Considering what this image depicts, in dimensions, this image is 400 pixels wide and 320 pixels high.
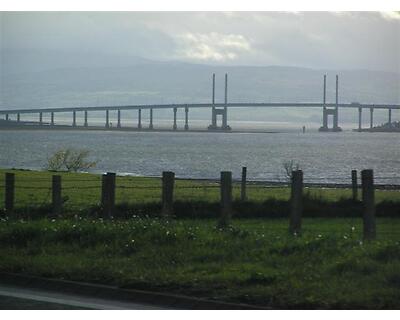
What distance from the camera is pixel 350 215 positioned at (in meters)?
18.2

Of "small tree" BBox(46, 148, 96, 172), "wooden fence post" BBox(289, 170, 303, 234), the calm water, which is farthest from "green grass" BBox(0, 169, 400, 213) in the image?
"small tree" BBox(46, 148, 96, 172)

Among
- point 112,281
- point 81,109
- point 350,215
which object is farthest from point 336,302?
point 81,109

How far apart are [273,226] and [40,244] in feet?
17.2

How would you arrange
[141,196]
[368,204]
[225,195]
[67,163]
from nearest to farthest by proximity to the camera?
[368,204]
[225,195]
[141,196]
[67,163]

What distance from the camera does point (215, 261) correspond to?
390 inches

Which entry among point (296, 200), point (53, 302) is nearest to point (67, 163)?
point (296, 200)

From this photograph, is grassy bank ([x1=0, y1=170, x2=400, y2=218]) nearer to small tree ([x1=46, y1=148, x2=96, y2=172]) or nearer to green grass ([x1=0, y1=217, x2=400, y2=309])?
green grass ([x1=0, y1=217, x2=400, y2=309])

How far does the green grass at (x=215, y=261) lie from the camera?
805cm

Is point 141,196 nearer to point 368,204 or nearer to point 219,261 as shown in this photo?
point 368,204

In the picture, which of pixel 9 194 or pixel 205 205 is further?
pixel 205 205

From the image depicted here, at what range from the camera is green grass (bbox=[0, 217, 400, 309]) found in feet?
26.4

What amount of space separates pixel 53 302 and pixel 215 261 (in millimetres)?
2475

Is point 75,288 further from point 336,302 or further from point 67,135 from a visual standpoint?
point 67,135

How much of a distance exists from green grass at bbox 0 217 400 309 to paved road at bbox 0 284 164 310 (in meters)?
0.57
